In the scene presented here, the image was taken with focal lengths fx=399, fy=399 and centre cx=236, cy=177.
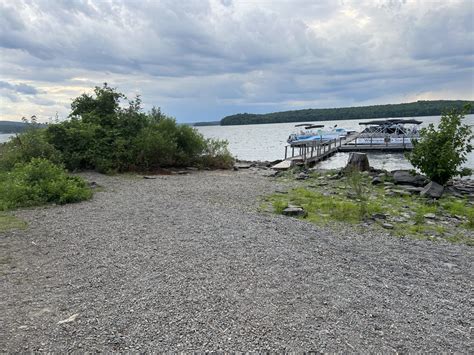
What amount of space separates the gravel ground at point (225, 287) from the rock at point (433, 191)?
6656 mm

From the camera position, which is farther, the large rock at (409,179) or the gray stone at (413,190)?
the large rock at (409,179)

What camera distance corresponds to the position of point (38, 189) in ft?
38.3

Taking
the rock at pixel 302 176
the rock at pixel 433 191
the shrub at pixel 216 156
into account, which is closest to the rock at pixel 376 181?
the rock at pixel 433 191

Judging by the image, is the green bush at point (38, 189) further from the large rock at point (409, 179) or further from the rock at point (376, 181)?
the large rock at point (409, 179)

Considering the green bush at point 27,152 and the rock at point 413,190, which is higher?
the green bush at point 27,152

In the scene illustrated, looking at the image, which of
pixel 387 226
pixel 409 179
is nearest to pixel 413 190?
pixel 409 179

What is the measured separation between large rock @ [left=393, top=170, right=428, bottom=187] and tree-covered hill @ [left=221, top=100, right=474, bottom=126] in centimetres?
8341

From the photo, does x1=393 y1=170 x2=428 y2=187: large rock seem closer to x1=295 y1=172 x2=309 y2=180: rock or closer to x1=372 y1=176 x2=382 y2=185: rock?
x1=372 y1=176 x2=382 y2=185: rock

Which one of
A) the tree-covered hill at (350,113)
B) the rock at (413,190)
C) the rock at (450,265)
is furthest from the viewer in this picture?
the tree-covered hill at (350,113)

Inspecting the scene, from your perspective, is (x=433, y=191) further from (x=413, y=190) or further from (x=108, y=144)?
(x=108, y=144)

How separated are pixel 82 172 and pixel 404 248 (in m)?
14.8

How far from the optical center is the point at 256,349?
3.93m

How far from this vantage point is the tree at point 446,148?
15617 millimetres

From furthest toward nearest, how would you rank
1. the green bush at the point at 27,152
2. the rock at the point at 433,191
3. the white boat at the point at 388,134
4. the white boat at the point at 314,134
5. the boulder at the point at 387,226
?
the white boat at the point at 314,134, the white boat at the point at 388,134, the green bush at the point at 27,152, the rock at the point at 433,191, the boulder at the point at 387,226
